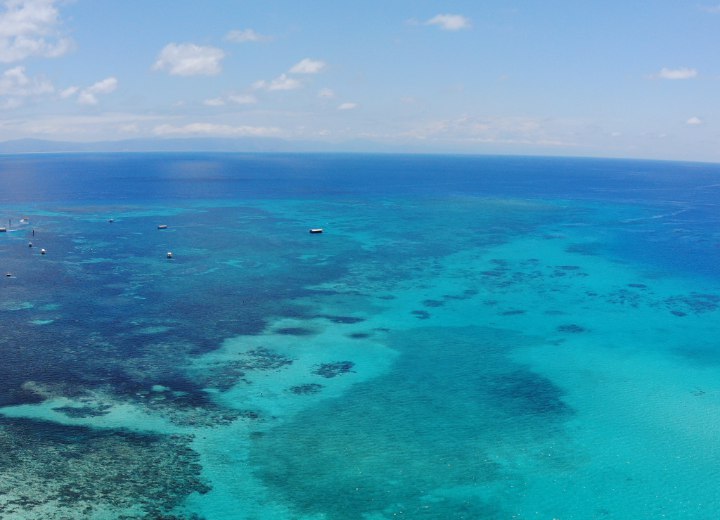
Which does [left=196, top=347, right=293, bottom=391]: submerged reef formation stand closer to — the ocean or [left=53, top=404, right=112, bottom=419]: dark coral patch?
the ocean

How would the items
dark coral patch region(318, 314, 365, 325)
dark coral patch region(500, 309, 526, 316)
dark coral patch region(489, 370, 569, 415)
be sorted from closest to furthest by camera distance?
dark coral patch region(489, 370, 569, 415) → dark coral patch region(318, 314, 365, 325) → dark coral patch region(500, 309, 526, 316)

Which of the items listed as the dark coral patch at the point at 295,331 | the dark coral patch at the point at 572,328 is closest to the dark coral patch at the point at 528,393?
the dark coral patch at the point at 572,328

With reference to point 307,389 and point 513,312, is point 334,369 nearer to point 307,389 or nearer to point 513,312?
point 307,389

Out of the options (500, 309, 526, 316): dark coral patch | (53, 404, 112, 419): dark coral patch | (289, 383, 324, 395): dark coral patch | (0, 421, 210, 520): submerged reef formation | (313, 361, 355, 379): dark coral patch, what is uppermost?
(500, 309, 526, 316): dark coral patch

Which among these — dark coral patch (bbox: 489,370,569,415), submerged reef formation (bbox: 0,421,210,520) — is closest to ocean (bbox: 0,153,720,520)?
submerged reef formation (bbox: 0,421,210,520)

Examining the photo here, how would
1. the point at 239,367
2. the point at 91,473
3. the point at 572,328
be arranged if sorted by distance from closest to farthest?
the point at 91,473 → the point at 239,367 → the point at 572,328

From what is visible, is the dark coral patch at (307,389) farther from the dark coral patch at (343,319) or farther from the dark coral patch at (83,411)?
the dark coral patch at (343,319)

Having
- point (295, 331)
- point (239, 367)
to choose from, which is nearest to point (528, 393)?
point (295, 331)

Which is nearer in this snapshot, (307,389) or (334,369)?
(307,389)
